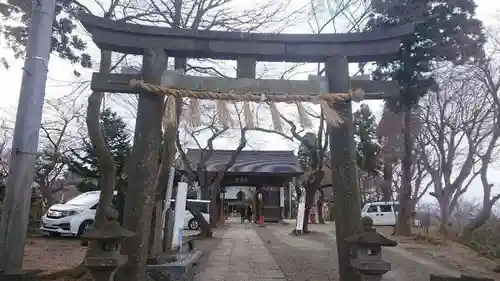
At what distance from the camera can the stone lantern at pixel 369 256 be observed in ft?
15.3

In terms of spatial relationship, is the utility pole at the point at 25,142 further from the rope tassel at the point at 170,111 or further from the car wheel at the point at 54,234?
the car wheel at the point at 54,234

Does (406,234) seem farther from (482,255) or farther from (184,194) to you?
(184,194)

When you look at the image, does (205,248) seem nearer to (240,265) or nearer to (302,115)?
(240,265)

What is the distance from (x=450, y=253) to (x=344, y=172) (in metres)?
10.8

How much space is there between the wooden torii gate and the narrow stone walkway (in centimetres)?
393

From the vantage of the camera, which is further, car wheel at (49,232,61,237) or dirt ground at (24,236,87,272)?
car wheel at (49,232,61,237)

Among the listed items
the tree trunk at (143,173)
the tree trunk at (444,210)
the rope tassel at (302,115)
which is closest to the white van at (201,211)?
the tree trunk at (444,210)

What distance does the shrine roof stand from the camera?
28.3 metres

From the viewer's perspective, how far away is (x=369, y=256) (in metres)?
4.73

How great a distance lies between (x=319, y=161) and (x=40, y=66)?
13.6 m

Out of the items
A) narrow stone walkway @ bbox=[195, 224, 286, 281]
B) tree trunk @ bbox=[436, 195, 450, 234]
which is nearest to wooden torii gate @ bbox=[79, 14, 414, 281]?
narrow stone walkway @ bbox=[195, 224, 286, 281]

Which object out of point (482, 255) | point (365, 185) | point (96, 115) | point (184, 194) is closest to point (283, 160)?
point (365, 185)

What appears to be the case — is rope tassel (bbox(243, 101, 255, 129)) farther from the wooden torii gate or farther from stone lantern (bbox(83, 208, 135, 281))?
stone lantern (bbox(83, 208, 135, 281))

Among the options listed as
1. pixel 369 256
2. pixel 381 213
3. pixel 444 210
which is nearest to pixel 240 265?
pixel 369 256
